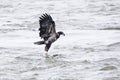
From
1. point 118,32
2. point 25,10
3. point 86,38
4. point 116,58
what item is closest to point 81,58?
point 116,58

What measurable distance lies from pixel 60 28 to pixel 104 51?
14.8 feet

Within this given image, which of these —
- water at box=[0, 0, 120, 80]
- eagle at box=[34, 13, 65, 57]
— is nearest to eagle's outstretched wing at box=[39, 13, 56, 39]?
eagle at box=[34, 13, 65, 57]

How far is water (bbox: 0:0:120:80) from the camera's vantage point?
12.3 meters

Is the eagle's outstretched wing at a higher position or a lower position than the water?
higher

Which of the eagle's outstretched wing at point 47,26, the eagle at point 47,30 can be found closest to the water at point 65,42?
the eagle at point 47,30

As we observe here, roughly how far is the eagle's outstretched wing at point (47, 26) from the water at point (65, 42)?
55cm

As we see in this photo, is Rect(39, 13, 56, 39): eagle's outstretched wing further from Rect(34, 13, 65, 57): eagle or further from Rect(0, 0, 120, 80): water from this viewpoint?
Rect(0, 0, 120, 80): water

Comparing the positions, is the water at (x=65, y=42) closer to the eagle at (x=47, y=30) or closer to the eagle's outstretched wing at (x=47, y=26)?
the eagle at (x=47, y=30)

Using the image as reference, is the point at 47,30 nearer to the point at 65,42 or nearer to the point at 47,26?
the point at 47,26

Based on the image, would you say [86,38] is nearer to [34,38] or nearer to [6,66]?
[34,38]

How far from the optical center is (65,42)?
16.5 metres

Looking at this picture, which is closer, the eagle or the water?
the water

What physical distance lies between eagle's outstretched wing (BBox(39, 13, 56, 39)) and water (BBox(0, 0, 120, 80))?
21.6 inches

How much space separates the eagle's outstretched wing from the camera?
14.3 metres
